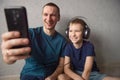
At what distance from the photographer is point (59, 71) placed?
1.04 metres

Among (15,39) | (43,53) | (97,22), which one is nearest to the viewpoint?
(15,39)

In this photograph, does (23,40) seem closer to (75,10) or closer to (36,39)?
(36,39)

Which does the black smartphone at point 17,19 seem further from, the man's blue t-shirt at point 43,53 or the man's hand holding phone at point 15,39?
the man's blue t-shirt at point 43,53

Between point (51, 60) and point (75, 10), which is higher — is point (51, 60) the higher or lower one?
the lower one

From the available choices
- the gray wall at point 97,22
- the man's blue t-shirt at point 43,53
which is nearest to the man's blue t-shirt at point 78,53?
the man's blue t-shirt at point 43,53

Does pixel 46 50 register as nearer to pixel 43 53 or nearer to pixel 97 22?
pixel 43 53

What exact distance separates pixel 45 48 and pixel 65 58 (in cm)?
13

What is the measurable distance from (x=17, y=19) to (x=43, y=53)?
0.52 metres

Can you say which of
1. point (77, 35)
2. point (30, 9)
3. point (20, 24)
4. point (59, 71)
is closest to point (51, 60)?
point (59, 71)

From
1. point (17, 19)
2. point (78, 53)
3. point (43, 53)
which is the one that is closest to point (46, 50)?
point (43, 53)

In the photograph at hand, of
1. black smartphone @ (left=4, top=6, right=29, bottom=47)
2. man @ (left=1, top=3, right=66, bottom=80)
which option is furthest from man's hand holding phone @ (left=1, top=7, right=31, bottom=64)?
man @ (left=1, top=3, right=66, bottom=80)

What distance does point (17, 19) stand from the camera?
54cm

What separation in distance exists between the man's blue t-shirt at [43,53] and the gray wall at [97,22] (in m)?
0.13

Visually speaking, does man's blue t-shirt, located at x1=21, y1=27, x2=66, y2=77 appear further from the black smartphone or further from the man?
the black smartphone
